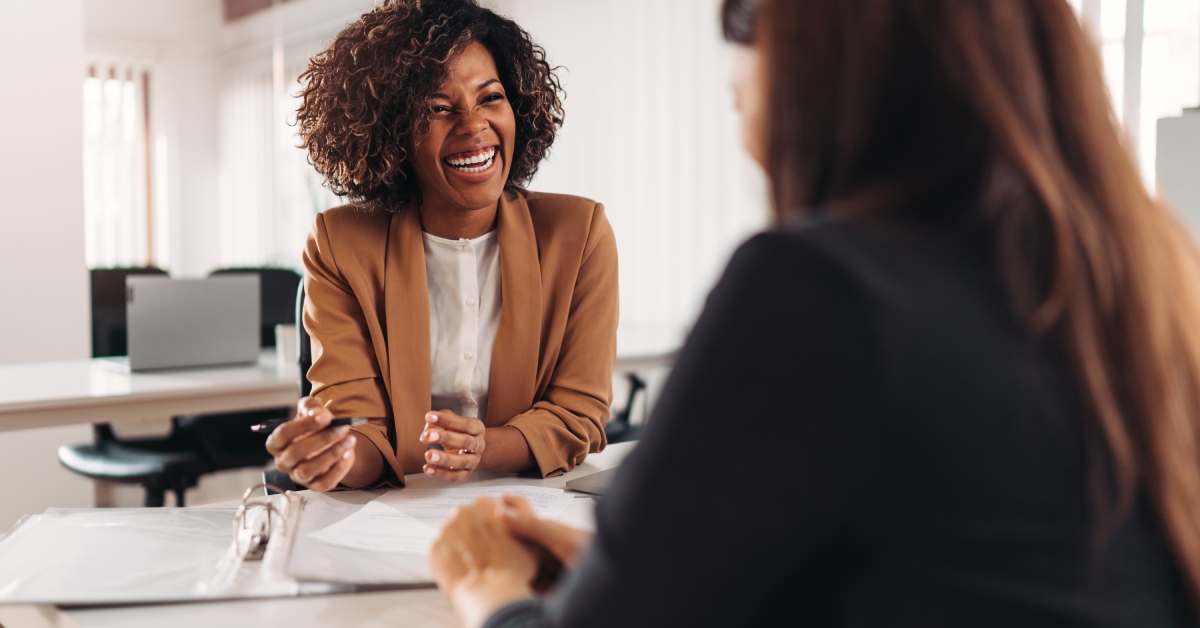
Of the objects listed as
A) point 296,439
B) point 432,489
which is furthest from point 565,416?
point 296,439

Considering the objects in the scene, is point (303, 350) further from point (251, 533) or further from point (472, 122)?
point (251, 533)

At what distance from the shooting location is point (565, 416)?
153 centimetres

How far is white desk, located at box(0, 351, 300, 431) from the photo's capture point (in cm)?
223

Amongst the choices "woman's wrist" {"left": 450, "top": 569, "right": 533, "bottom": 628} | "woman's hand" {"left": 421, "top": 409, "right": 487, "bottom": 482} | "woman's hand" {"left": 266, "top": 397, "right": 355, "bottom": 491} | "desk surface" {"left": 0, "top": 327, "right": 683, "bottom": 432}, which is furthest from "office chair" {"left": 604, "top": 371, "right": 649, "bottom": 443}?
"woman's wrist" {"left": 450, "top": 569, "right": 533, "bottom": 628}

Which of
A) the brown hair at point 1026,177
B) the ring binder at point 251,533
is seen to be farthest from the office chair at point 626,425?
the brown hair at point 1026,177

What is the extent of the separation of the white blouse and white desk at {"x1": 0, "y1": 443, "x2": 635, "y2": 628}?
66 centimetres

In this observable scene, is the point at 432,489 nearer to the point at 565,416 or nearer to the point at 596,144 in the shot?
the point at 565,416

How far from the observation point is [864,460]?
481mm

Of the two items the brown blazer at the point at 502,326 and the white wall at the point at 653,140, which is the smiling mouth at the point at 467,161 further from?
the white wall at the point at 653,140

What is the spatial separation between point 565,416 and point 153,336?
5.62ft

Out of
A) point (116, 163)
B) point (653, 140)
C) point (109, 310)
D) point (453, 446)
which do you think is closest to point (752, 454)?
point (453, 446)

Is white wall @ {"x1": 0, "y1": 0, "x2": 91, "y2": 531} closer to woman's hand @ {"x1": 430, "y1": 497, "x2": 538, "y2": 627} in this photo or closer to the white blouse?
the white blouse

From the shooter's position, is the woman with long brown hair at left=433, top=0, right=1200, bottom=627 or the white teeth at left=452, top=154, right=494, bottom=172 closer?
the woman with long brown hair at left=433, top=0, right=1200, bottom=627

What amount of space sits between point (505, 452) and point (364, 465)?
212 mm
